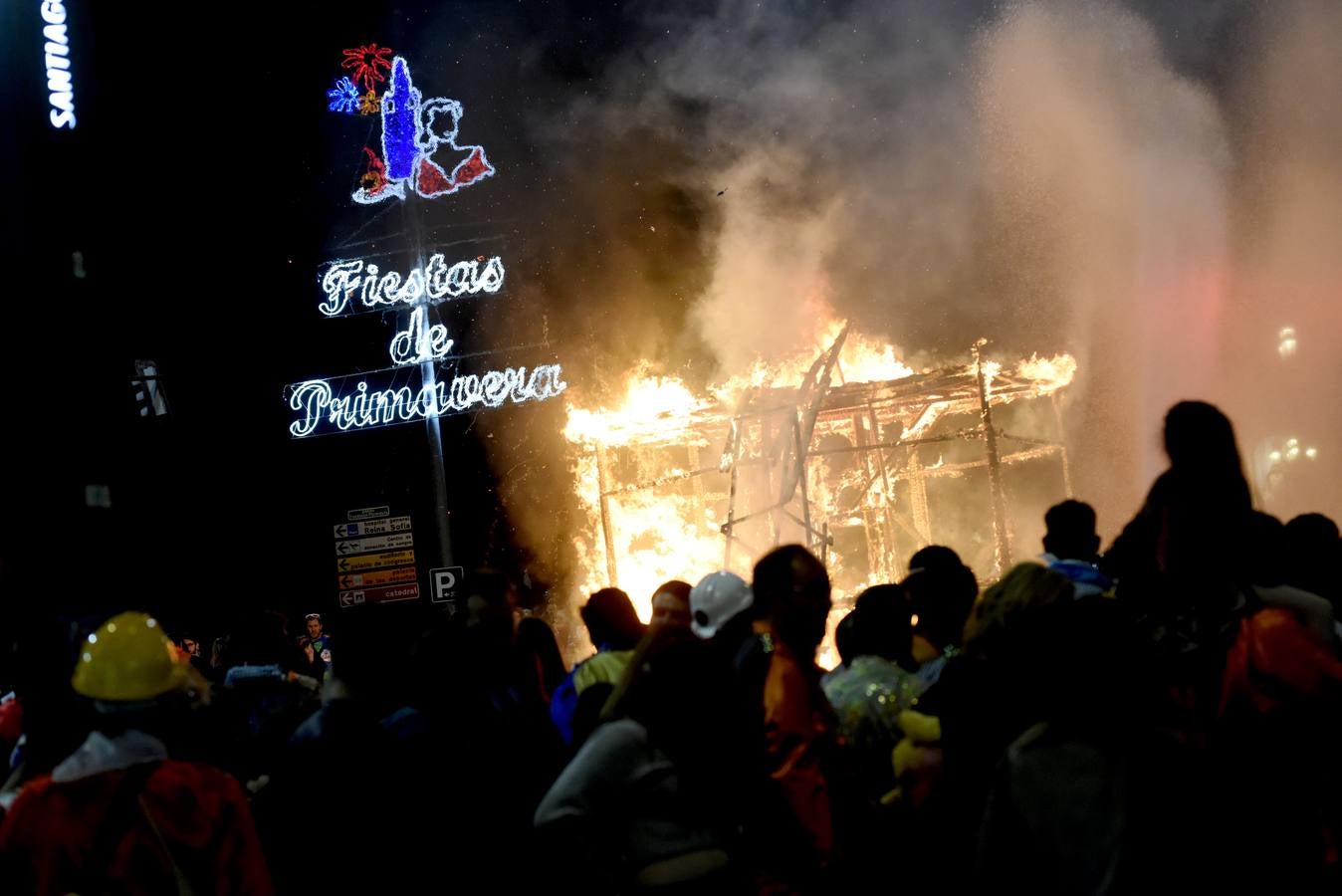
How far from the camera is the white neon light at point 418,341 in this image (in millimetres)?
20297

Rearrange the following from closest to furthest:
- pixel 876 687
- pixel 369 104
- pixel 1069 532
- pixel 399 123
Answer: pixel 876 687 → pixel 1069 532 → pixel 399 123 → pixel 369 104

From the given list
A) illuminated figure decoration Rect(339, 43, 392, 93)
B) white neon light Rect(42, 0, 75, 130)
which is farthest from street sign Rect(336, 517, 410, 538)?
white neon light Rect(42, 0, 75, 130)

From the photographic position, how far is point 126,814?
334 centimetres

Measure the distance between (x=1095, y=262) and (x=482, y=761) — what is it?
2195 centimetres

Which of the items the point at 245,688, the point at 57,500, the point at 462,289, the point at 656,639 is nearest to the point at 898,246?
the point at 462,289

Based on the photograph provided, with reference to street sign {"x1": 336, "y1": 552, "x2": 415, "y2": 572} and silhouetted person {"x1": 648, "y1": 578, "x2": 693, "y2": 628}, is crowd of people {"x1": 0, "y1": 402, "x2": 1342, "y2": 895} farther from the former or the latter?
street sign {"x1": 336, "y1": 552, "x2": 415, "y2": 572}

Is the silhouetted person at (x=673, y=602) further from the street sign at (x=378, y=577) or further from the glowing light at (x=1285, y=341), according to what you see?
the glowing light at (x=1285, y=341)

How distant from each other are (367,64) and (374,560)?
9831 mm

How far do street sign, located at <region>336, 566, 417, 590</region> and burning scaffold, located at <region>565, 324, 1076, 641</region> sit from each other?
3.77 m

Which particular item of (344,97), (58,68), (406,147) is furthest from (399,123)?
(58,68)

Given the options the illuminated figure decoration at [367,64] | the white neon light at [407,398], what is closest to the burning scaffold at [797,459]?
the white neon light at [407,398]

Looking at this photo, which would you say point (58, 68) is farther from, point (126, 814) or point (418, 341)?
point (126, 814)

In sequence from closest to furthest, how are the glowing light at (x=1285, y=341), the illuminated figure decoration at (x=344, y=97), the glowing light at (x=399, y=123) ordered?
the glowing light at (x=399, y=123)
the illuminated figure decoration at (x=344, y=97)
the glowing light at (x=1285, y=341)

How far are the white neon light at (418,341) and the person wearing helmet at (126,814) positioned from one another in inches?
672
